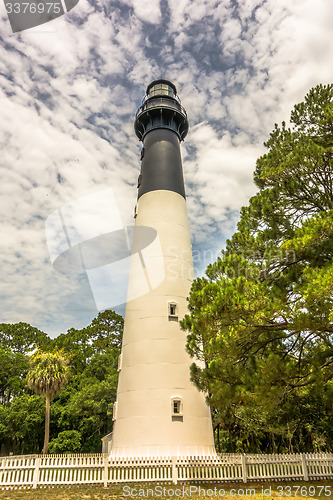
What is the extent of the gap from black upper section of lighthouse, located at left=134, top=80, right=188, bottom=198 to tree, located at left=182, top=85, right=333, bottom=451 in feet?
22.1

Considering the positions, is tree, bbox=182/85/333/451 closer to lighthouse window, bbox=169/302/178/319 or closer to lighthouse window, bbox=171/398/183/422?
lighthouse window, bbox=171/398/183/422

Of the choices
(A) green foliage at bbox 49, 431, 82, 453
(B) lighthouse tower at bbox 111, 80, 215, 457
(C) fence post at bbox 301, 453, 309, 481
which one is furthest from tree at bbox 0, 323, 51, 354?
(C) fence post at bbox 301, 453, 309, 481

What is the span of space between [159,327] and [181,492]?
5681 mm

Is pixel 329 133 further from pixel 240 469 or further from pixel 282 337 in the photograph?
pixel 240 469

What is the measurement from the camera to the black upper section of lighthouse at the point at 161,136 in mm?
17312

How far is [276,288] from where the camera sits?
8492mm

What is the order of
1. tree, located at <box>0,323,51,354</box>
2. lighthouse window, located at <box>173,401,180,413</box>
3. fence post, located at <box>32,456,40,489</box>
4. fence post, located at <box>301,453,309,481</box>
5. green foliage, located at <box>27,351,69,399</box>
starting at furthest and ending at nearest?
tree, located at <box>0,323,51,354</box>
green foliage, located at <box>27,351,69,399</box>
lighthouse window, located at <box>173,401,180,413</box>
fence post, located at <box>301,453,309,481</box>
fence post, located at <box>32,456,40,489</box>

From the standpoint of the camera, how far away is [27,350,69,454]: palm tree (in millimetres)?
20641

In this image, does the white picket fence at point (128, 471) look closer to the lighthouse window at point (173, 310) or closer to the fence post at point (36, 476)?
the fence post at point (36, 476)

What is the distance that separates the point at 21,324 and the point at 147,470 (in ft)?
106

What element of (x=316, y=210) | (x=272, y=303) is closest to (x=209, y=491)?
(x=272, y=303)

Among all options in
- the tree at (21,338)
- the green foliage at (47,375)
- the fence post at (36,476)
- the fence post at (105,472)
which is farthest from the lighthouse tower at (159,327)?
the tree at (21,338)

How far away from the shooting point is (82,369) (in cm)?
3397

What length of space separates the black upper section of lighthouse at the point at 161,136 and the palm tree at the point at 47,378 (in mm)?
12464
